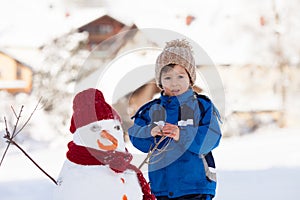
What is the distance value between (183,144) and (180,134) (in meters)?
0.07

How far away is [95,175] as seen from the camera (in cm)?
303

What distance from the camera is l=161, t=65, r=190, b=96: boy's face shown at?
3252mm

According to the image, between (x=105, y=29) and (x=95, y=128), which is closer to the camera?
(x=95, y=128)

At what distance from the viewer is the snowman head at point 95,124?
3.05 metres

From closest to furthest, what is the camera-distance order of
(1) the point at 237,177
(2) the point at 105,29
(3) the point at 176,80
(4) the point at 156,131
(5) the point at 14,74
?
(4) the point at 156,131 < (3) the point at 176,80 < (1) the point at 237,177 < (5) the point at 14,74 < (2) the point at 105,29

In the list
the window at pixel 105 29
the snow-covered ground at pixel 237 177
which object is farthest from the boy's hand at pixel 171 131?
the window at pixel 105 29

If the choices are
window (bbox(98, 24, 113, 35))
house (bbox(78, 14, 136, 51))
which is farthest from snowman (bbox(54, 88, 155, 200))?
window (bbox(98, 24, 113, 35))

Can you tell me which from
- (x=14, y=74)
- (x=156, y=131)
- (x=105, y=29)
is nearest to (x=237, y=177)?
(x=156, y=131)

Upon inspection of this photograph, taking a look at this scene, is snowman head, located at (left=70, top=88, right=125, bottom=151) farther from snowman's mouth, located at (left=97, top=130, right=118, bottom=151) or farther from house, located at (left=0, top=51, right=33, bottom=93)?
house, located at (left=0, top=51, right=33, bottom=93)

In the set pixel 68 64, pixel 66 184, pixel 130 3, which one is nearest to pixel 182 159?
pixel 66 184

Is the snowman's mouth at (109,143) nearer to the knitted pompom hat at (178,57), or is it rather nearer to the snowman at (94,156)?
the snowman at (94,156)

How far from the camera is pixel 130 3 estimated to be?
31328mm

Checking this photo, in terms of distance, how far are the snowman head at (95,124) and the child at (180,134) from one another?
22 centimetres

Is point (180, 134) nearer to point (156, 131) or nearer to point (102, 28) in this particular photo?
point (156, 131)
